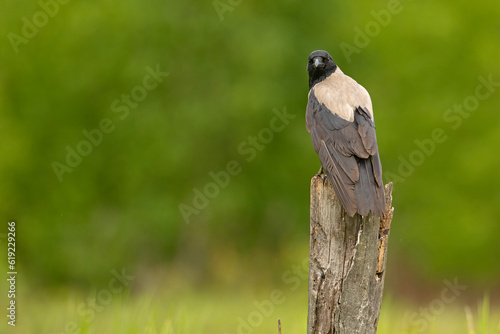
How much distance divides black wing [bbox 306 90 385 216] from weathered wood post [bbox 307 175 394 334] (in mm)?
119

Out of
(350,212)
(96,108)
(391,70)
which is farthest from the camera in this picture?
(391,70)

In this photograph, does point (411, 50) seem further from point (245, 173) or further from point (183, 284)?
point (183, 284)

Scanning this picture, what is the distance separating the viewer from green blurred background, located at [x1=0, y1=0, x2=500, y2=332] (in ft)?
47.3

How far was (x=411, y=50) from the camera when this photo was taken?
17.5m

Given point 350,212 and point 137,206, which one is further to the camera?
point 137,206

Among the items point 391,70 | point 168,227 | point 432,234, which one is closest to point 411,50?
point 391,70

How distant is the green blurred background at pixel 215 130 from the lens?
1441 centimetres

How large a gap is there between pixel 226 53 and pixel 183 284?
561cm
